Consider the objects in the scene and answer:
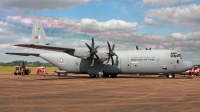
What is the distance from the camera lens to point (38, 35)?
4606cm

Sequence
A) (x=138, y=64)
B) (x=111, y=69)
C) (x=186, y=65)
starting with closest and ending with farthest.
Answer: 1. (x=186, y=65)
2. (x=138, y=64)
3. (x=111, y=69)

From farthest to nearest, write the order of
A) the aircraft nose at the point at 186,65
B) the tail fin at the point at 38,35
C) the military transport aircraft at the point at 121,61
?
the tail fin at the point at 38,35, the military transport aircraft at the point at 121,61, the aircraft nose at the point at 186,65

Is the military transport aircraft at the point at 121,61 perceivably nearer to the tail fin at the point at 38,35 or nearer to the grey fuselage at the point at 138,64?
the grey fuselage at the point at 138,64

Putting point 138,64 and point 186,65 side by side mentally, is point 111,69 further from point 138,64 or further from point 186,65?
point 186,65

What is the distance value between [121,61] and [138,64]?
9.59 ft

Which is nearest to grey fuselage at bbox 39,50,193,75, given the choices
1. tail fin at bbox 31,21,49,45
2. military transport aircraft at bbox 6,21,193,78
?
military transport aircraft at bbox 6,21,193,78

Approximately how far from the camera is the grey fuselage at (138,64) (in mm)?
35594

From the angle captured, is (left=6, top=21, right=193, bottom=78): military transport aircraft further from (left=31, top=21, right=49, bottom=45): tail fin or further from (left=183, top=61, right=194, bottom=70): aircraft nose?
(left=31, top=21, right=49, bottom=45): tail fin

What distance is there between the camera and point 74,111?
9.81 meters

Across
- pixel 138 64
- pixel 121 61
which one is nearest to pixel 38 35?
pixel 121 61

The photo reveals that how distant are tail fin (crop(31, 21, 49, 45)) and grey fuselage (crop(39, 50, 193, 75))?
240 inches

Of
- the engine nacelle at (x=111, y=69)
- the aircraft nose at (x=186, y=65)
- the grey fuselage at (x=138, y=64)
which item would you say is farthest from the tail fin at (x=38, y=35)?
the aircraft nose at (x=186, y=65)

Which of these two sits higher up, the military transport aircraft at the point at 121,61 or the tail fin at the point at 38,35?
the tail fin at the point at 38,35

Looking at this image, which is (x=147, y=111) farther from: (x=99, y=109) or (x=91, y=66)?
(x=91, y=66)
